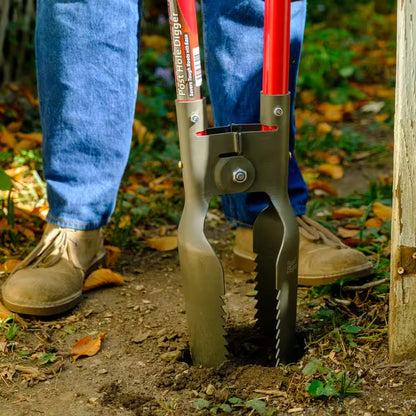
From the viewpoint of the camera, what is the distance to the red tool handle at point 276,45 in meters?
1.30

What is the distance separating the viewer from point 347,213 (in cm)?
239

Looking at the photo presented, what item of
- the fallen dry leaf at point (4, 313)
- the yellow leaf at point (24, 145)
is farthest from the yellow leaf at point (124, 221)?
the yellow leaf at point (24, 145)

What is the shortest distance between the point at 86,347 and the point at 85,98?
644mm

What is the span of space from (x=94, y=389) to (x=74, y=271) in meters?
0.46

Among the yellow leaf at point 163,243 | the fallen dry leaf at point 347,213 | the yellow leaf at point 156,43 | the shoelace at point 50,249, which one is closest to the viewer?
the shoelace at point 50,249

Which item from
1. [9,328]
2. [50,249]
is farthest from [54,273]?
[9,328]

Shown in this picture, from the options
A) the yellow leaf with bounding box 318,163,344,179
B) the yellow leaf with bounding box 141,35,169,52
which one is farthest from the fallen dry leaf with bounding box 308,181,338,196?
the yellow leaf with bounding box 141,35,169,52

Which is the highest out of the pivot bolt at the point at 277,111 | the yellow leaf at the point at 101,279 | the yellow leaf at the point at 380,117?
the pivot bolt at the point at 277,111

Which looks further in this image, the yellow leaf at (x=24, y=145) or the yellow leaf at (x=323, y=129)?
the yellow leaf at (x=323, y=129)

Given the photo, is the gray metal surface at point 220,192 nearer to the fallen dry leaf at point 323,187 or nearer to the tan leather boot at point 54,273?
the tan leather boot at point 54,273

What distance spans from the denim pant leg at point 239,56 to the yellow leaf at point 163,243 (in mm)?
402

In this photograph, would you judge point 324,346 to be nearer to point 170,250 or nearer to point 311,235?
point 311,235

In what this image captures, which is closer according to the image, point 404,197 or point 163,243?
point 404,197

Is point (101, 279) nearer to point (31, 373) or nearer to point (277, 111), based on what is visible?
point (31, 373)
